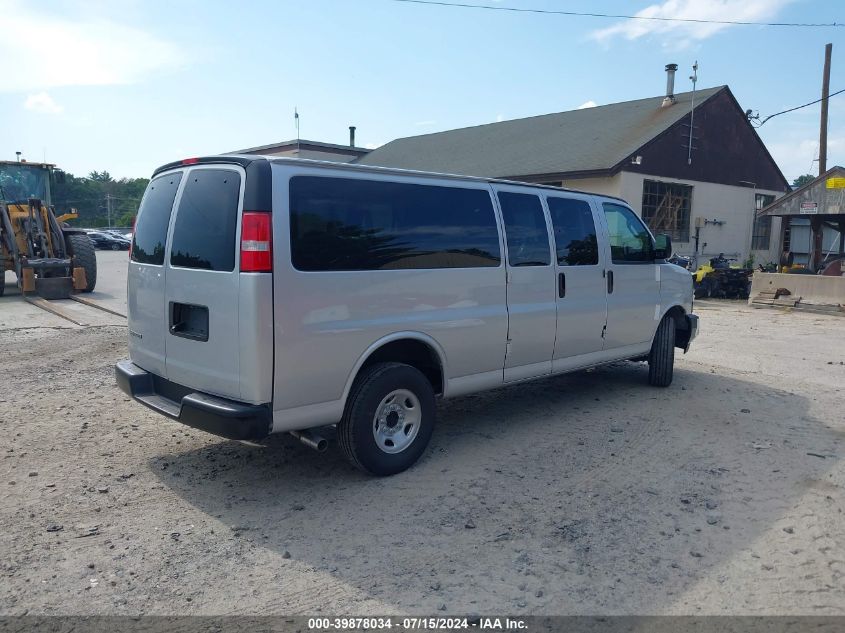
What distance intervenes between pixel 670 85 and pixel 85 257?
2096cm

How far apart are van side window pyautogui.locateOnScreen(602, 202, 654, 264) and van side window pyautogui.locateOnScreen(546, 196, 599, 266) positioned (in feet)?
1.08

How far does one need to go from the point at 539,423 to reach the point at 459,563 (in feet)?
8.79

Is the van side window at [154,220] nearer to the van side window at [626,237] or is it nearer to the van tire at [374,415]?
the van tire at [374,415]

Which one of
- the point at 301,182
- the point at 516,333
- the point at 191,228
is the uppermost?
the point at 301,182

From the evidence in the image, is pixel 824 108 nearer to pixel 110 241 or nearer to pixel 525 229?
pixel 525 229

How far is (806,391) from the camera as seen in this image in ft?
24.5

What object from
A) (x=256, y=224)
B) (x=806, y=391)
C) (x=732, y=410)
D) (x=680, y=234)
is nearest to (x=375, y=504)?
(x=256, y=224)

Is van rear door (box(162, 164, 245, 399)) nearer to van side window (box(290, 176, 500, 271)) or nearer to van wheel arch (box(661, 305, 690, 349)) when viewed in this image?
van side window (box(290, 176, 500, 271))

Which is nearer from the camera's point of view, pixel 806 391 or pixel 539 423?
pixel 539 423

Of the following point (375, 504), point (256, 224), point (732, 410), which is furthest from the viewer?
point (732, 410)

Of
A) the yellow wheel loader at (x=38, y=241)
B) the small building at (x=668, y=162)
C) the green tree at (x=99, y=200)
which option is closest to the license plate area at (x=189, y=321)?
the yellow wheel loader at (x=38, y=241)

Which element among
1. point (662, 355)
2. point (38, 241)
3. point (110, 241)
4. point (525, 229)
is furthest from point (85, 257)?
point (110, 241)

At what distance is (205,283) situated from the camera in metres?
4.18

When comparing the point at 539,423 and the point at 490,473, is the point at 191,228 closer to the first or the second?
the point at 490,473
